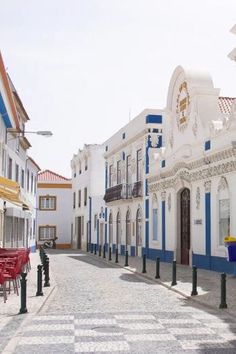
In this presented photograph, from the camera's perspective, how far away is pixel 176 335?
8242mm

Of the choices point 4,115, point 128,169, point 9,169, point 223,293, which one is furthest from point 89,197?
point 223,293

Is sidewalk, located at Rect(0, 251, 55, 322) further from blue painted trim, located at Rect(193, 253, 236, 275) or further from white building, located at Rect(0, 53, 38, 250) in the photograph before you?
blue painted trim, located at Rect(193, 253, 236, 275)

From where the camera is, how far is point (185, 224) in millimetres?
23438

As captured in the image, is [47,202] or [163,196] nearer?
[163,196]

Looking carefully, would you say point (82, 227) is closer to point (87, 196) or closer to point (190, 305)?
point (87, 196)

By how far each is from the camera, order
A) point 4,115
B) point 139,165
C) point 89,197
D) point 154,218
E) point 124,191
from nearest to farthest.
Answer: point 4,115 → point 154,218 → point 139,165 → point 124,191 → point 89,197

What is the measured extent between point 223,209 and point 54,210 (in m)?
34.6

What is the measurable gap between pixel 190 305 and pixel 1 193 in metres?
6.64

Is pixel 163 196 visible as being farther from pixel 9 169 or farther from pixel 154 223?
pixel 9 169

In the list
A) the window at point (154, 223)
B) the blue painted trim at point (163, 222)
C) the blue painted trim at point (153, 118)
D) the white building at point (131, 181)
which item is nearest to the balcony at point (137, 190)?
the white building at point (131, 181)

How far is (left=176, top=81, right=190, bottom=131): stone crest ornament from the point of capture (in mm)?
23405

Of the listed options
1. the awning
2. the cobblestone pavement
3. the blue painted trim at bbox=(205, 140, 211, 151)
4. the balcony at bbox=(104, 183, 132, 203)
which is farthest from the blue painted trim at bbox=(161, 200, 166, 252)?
the cobblestone pavement

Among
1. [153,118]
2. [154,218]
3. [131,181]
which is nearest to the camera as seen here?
[154,218]

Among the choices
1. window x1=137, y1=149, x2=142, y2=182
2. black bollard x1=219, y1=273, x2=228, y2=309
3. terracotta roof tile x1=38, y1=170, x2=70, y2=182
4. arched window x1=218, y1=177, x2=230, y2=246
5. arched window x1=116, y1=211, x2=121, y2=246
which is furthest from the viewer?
terracotta roof tile x1=38, y1=170, x2=70, y2=182
